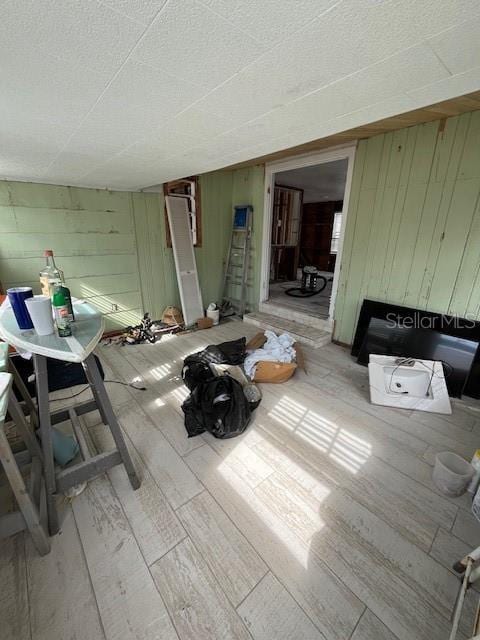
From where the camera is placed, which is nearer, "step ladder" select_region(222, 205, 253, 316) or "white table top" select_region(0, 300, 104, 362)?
"white table top" select_region(0, 300, 104, 362)

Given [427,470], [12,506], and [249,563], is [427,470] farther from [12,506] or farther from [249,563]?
[12,506]

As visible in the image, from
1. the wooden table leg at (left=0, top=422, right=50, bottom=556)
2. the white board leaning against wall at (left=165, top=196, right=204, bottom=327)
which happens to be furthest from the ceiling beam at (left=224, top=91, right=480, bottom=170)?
the wooden table leg at (left=0, top=422, right=50, bottom=556)

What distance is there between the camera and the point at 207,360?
2652 mm

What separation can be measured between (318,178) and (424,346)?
151 inches

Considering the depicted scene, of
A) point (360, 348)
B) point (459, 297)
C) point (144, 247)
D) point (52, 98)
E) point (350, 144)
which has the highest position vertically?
point (350, 144)

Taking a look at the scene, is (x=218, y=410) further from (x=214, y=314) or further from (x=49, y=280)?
(x=214, y=314)

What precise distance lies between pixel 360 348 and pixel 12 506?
3.14 m

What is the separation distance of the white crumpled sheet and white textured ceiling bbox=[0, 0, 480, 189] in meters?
1.91

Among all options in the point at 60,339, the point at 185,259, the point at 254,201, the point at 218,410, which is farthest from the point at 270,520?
the point at 254,201

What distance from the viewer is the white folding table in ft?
3.49

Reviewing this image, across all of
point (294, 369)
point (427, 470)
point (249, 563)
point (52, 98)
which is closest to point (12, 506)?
point (249, 563)

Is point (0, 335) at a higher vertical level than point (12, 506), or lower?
higher

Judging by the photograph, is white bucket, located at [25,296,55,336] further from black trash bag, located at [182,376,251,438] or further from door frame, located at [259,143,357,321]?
door frame, located at [259,143,357,321]

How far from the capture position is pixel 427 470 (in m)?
1.66
